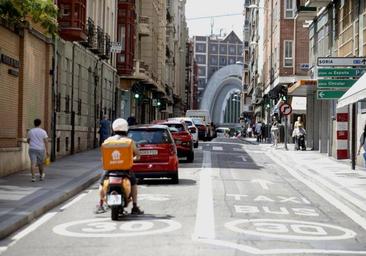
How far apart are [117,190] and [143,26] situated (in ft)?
156

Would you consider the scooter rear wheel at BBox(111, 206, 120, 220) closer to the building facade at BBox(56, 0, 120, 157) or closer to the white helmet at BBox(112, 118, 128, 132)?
the white helmet at BBox(112, 118, 128, 132)

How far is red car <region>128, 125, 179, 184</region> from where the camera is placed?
19.3 meters

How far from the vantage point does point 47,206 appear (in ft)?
44.9

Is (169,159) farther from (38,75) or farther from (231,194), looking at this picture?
(38,75)

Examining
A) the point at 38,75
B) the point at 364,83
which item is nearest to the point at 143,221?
the point at 364,83

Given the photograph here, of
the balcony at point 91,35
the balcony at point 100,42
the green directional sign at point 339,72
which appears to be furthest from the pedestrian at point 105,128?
the green directional sign at point 339,72

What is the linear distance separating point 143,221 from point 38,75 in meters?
14.8

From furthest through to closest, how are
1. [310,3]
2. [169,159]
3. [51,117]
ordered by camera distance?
[310,3]
[51,117]
[169,159]

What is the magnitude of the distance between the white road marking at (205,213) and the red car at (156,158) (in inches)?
36.3

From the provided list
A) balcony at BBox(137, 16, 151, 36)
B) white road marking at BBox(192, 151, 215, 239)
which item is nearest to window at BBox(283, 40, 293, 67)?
balcony at BBox(137, 16, 151, 36)

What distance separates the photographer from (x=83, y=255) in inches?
350

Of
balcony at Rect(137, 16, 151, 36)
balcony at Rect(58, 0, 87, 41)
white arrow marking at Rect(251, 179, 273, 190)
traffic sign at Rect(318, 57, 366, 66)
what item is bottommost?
white arrow marking at Rect(251, 179, 273, 190)

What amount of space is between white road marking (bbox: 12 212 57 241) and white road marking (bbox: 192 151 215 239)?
8.08 ft

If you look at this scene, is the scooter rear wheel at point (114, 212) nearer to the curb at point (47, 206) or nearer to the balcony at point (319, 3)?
the curb at point (47, 206)
